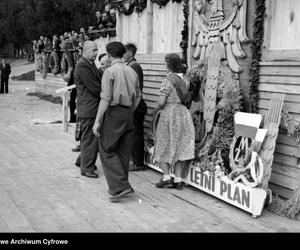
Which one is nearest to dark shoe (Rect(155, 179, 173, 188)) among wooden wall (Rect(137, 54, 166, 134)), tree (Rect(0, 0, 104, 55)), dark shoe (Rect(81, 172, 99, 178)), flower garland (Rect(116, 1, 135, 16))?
dark shoe (Rect(81, 172, 99, 178))

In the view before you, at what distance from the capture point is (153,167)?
6.92 meters

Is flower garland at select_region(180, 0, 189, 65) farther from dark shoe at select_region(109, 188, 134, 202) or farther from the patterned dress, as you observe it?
dark shoe at select_region(109, 188, 134, 202)

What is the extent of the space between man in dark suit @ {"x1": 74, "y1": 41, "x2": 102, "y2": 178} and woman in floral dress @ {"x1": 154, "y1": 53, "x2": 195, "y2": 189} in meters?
1.05

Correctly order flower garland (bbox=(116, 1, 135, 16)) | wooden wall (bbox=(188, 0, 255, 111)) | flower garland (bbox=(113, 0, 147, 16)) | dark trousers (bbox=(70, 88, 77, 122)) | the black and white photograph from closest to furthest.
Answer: the black and white photograph < wooden wall (bbox=(188, 0, 255, 111)) < flower garland (bbox=(113, 0, 147, 16)) < flower garland (bbox=(116, 1, 135, 16)) < dark trousers (bbox=(70, 88, 77, 122))

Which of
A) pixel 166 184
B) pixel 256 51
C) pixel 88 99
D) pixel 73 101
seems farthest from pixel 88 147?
pixel 73 101

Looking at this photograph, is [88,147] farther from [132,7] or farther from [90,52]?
[132,7]

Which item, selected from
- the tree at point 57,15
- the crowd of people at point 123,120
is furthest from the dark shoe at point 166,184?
the tree at point 57,15

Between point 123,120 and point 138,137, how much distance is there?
5.64ft

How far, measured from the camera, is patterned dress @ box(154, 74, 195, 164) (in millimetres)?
5750

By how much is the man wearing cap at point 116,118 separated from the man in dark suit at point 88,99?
3.15 feet

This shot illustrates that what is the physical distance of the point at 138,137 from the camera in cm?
699

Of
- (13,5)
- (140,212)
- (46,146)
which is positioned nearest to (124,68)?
(140,212)

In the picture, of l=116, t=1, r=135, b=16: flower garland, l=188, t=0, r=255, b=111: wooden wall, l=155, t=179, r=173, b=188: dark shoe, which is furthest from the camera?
l=116, t=1, r=135, b=16: flower garland
